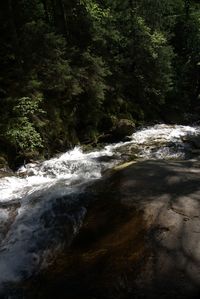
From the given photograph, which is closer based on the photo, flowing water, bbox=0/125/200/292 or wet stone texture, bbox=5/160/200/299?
wet stone texture, bbox=5/160/200/299

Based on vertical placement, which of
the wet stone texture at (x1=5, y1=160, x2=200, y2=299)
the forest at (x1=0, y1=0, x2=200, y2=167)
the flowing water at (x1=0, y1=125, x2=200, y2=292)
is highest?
the forest at (x1=0, y1=0, x2=200, y2=167)

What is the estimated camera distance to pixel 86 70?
1465cm

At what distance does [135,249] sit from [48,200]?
3.07 m

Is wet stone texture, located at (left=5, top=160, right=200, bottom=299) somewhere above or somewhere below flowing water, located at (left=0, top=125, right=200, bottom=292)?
above

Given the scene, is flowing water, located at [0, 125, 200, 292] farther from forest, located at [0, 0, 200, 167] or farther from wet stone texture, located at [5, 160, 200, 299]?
forest, located at [0, 0, 200, 167]

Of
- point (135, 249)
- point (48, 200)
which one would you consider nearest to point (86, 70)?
point (48, 200)

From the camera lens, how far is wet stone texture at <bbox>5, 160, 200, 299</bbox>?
4.68 m

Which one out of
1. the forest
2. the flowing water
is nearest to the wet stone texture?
the flowing water

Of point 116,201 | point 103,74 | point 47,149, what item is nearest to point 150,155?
point 47,149

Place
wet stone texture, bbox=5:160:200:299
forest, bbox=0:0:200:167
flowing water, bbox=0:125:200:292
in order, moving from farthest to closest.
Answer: forest, bbox=0:0:200:167 < flowing water, bbox=0:125:200:292 < wet stone texture, bbox=5:160:200:299

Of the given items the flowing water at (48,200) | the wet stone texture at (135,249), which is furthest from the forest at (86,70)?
the wet stone texture at (135,249)

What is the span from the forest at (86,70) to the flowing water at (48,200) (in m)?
1.13

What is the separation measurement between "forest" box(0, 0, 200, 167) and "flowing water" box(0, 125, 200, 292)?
3.71ft

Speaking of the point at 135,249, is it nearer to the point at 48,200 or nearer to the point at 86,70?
the point at 48,200
